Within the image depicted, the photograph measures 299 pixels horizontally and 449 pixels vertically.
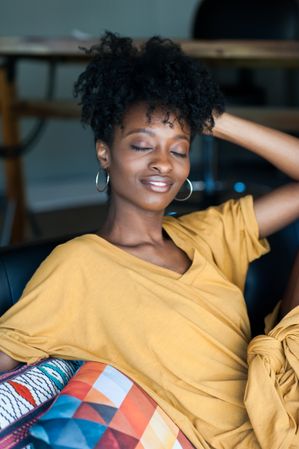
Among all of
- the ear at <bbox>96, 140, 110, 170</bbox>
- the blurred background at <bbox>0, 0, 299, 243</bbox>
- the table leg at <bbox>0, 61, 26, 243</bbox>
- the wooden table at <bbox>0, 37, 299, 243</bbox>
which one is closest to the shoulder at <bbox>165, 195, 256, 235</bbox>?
the ear at <bbox>96, 140, 110, 170</bbox>

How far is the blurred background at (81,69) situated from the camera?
493 centimetres

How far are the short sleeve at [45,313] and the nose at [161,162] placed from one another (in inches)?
8.8

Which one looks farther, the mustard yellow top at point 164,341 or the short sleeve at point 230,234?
the short sleeve at point 230,234

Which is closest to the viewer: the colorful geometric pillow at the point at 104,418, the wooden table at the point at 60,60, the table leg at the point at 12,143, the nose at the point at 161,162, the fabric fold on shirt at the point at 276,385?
the colorful geometric pillow at the point at 104,418

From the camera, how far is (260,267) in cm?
180

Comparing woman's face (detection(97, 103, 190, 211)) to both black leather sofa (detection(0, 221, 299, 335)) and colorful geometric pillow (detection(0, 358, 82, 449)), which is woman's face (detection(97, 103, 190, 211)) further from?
colorful geometric pillow (detection(0, 358, 82, 449))

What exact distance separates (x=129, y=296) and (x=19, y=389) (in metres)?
0.26

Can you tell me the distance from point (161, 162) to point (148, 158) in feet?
0.09

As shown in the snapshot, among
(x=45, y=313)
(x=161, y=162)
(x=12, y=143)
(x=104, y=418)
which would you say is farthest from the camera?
(x=12, y=143)

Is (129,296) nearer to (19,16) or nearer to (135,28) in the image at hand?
(19,16)

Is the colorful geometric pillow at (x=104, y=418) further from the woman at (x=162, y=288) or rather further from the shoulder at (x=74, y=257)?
the shoulder at (x=74, y=257)

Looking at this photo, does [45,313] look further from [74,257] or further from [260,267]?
[260,267]

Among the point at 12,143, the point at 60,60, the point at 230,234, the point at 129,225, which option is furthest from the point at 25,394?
the point at 60,60

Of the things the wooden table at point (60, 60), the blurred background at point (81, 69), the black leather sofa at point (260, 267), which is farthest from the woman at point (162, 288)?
the blurred background at point (81, 69)
